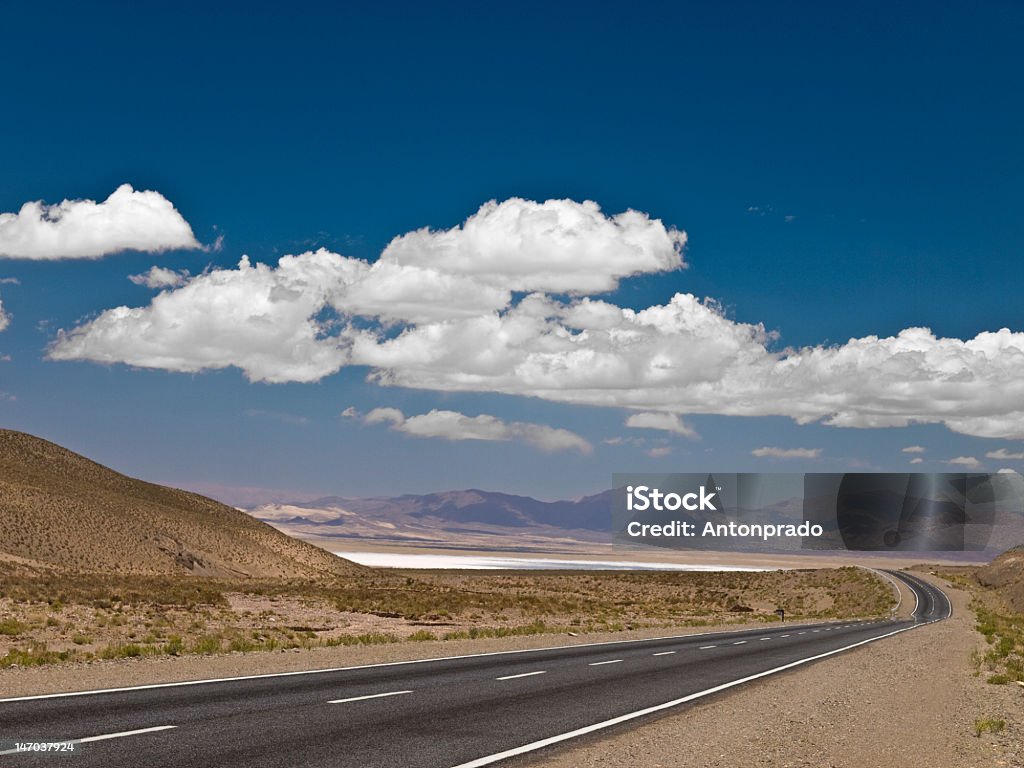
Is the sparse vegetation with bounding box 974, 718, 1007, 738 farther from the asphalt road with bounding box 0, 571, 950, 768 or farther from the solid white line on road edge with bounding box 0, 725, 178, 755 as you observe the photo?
the solid white line on road edge with bounding box 0, 725, 178, 755

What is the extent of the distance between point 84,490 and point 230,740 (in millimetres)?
113219

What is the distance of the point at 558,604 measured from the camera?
69.2m

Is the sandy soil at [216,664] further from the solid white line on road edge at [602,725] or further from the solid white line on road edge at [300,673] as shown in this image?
the solid white line on road edge at [602,725]

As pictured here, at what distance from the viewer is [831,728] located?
1562cm

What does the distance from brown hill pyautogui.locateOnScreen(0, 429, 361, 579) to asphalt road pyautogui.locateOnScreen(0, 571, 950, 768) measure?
68.8 m

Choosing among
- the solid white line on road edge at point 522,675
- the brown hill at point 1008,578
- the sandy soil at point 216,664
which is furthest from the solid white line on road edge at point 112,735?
the brown hill at point 1008,578

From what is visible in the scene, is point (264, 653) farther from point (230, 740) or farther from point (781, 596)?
point (781, 596)

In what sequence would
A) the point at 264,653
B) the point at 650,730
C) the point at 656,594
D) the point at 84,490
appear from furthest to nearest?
the point at 84,490
the point at 656,594
the point at 264,653
the point at 650,730

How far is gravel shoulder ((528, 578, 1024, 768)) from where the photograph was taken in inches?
504

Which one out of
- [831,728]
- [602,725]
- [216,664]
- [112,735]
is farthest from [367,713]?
[216,664]

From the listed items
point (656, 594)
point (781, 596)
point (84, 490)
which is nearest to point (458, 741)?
point (656, 594)

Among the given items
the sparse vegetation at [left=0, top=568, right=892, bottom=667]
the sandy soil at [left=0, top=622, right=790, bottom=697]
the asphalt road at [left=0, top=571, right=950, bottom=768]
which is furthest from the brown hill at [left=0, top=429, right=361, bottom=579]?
the asphalt road at [left=0, top=571, right=950, bottom=768]

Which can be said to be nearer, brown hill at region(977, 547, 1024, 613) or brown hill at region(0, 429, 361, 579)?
brown hill at region(0, 429, 361, 579)

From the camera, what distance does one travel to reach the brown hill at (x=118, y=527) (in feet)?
308
